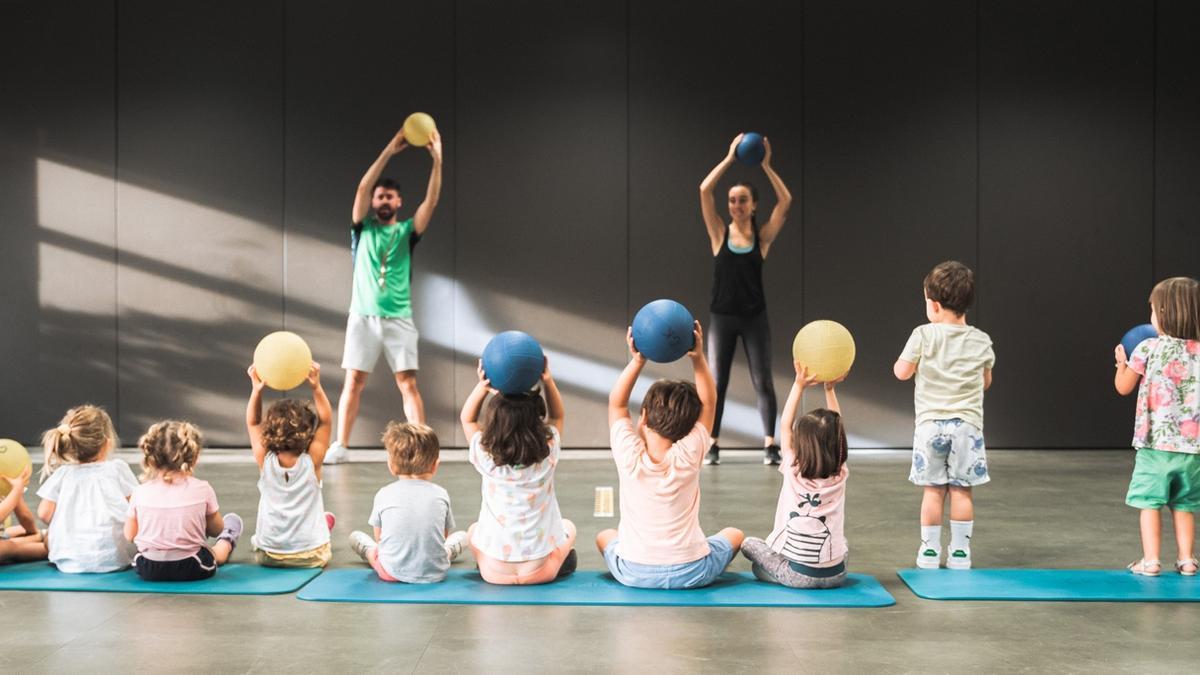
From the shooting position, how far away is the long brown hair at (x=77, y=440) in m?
3.92

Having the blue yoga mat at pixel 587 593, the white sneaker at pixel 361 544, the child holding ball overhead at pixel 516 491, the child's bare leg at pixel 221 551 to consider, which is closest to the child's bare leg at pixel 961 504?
the blue yoga mat at pixel 587 593

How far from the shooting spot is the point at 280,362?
4.26 m

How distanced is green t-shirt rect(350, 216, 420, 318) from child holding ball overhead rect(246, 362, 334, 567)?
2896 mm

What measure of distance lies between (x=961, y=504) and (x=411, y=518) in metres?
1.96

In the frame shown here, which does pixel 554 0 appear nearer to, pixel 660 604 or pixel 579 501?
pixel 579 501

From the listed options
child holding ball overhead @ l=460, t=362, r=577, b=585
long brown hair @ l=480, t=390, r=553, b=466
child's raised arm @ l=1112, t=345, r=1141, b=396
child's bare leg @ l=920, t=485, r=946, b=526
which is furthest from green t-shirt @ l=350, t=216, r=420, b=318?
child's raised arm @ l=1112, t=345, r=1141, b=396

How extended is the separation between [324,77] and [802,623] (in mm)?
6091

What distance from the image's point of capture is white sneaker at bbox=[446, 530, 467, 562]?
4.02 meters

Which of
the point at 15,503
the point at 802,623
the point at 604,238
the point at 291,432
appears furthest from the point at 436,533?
the point at 604,238

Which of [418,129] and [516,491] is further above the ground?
[418,129]

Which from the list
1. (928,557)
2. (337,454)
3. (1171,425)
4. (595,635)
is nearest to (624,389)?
(595,635)

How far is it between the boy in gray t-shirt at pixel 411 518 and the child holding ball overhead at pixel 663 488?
60 centimetres

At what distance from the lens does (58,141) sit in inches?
322

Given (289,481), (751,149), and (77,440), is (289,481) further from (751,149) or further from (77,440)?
(751,149)
